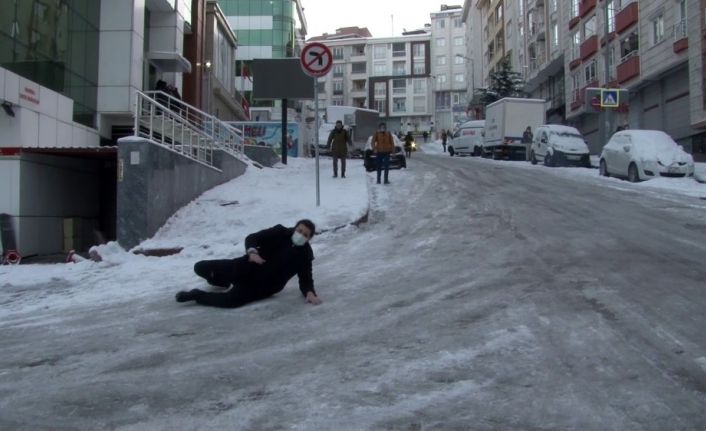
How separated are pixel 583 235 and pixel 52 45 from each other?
47.4ft

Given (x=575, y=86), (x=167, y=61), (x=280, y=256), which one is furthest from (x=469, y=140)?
(x=280, y=256)

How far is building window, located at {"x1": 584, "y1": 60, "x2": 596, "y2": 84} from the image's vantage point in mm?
40531

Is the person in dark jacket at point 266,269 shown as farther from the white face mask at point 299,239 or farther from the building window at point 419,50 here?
the building window at point 419,50

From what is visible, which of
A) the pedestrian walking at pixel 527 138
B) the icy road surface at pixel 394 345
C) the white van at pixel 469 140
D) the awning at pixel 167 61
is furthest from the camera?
the white van at pixel 469 140

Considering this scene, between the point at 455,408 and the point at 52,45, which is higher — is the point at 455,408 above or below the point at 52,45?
below

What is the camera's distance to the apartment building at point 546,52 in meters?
48.5

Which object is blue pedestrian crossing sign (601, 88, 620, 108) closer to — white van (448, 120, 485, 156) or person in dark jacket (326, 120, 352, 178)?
white van (448, 120, 485, 156)

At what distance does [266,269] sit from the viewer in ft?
21.8

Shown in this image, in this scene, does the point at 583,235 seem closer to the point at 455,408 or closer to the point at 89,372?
the point at 455,408

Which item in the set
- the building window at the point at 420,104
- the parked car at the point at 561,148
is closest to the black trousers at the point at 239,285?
the parked car at the point at 561,148

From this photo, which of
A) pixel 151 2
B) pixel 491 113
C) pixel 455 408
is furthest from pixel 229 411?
pixel 491 113

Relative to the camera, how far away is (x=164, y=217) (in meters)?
11.7

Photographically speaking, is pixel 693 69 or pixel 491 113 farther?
pixel 491 113

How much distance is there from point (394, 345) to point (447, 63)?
100352 millimetres
